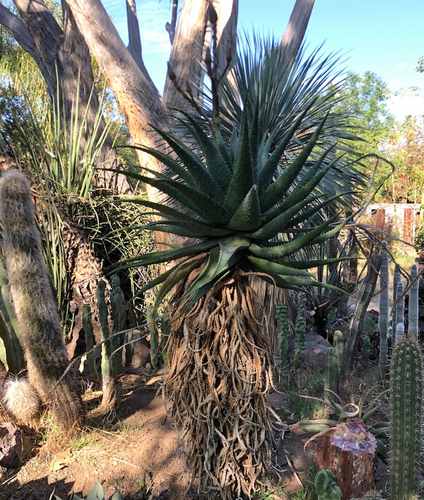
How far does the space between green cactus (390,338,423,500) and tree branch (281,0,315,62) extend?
5.42m

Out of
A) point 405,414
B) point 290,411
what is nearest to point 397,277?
point 290,411

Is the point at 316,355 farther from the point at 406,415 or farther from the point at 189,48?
the point at 189,48

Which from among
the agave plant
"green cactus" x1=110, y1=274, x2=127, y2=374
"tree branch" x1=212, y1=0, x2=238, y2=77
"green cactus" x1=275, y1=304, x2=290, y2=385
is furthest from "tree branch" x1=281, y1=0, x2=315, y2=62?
the agave plant

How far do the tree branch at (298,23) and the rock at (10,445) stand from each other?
583 cm

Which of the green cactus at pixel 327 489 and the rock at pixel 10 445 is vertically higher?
the green cactus at pixel 327 489

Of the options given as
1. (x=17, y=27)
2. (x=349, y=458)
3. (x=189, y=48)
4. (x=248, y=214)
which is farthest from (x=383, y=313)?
(x=17, y=27)

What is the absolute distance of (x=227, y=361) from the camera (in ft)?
6.83

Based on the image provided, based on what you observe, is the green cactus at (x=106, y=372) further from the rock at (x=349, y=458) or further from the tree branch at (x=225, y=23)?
the tree branch at (x=225, y=23)

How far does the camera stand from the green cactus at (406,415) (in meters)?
2.16

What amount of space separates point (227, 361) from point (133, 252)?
10.8ft

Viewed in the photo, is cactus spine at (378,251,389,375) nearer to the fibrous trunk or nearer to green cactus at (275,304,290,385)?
green cactus at (275,304,290,385)

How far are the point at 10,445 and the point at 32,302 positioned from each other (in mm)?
939

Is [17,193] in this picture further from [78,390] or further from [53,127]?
[53,127]

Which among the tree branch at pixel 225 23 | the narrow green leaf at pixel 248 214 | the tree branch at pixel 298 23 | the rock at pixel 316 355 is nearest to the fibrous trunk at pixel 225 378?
the narrow green leaf at pixel 248 214
